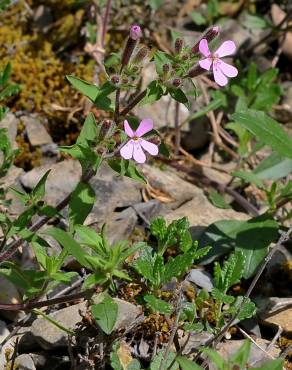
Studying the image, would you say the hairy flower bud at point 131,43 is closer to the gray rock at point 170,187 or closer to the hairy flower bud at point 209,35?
the hairy flower bud at point 209,35

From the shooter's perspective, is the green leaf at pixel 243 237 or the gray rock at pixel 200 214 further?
the gray rock at pixel 200 214

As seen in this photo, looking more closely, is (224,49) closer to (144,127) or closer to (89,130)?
(144,127)

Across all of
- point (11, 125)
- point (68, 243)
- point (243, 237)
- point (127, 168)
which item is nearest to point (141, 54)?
point (127, 168)

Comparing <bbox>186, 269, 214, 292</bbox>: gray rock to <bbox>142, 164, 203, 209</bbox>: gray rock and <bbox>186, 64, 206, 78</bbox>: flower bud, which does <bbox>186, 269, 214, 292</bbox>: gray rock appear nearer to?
<bbox>142, 164, 203, 209</bbox>: gray rock

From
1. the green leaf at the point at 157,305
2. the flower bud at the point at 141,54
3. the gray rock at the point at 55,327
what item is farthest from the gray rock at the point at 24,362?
the flower bud at the point at 141,54

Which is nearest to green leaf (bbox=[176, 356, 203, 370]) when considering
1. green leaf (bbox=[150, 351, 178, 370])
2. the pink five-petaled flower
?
green leaf (bbox=[150, 351, 178, 370])

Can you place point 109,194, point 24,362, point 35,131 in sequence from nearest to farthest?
1. point 24,362
2. point 109,194
3. point 35,131

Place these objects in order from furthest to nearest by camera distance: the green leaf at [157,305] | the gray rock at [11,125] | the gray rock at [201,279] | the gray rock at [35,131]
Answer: the gray rock at [35,131]
the gray rock at [11,125]
the gray rock at [201,279]
the green leaf at [157,305]
